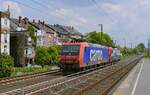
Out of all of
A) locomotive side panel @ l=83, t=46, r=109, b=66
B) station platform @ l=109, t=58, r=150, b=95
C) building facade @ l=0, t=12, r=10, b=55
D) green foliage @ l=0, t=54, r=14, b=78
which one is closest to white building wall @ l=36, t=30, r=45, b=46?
building facade @ l=0, t=12, r=10, b=55

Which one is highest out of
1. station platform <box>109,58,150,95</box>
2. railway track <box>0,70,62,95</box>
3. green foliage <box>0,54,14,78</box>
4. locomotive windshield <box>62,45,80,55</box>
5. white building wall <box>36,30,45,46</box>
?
white building wall <box>36,30,45,46</box>

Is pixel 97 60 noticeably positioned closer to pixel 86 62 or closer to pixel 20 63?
pixel 86 62

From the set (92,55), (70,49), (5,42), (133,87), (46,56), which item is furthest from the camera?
(5,42)

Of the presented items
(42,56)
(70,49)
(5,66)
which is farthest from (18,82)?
(42,56)

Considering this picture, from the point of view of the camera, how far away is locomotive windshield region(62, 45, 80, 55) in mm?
41000

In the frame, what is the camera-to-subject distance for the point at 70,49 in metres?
41.4

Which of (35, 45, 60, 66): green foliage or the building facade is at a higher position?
the building facade

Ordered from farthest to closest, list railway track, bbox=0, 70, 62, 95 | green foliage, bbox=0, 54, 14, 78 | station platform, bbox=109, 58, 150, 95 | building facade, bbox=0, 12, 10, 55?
building facade, bbox=0, 12, 10, 55
green foliage, bbox=0, 54, 14, 78
railway track, bbox=0, 70, 62, 95
station platform, bbox=109, 58, 150, 95

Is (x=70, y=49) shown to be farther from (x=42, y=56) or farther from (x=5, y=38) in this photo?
(x=5, y=38)

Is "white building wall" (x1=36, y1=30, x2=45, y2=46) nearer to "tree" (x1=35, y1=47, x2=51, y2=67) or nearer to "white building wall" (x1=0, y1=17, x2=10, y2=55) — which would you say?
"white building wall" (x1=0, y1=17, x2=10, y2=55)

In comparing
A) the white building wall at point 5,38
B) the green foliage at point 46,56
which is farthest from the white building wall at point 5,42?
the green foliage at point 46,56

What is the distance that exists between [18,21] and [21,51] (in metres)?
34.5

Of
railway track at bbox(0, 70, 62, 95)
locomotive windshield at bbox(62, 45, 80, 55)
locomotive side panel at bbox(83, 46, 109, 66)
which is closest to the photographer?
railway track at bbox(0, 70, 62, 95)

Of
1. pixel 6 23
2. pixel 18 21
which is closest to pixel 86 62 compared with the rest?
pixel 6 23
